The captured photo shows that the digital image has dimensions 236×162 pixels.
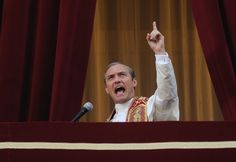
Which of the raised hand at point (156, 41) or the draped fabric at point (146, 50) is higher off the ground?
the draped fabric at point (146, 50)

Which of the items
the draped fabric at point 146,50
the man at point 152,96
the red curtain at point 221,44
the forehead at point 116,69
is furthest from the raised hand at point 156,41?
the draped fabric at point 146,50

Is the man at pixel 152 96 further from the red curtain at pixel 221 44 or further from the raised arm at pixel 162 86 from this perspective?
the red curtain at pixel 221 44

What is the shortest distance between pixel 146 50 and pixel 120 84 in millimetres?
714

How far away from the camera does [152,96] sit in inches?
97.6

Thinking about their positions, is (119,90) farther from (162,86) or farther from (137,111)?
(162,86)

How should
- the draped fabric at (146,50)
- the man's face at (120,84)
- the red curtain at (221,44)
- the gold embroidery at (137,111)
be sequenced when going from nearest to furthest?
the red curtain at (221,44) → the gold embroidery at (137,111) → the man's face at (120,84) → the draped fabric at (146,50)

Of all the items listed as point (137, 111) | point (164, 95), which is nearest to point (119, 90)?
point (137, 111)

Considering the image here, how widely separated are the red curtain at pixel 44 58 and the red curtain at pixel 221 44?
0.45 meters

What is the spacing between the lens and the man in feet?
7.20

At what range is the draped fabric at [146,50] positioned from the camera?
3.19 m

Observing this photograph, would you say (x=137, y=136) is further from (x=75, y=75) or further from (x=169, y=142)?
(x=75, y=75)

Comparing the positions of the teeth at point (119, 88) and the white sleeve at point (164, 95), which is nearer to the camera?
the white sleeve at point (164, 95)

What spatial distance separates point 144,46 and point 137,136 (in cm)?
151

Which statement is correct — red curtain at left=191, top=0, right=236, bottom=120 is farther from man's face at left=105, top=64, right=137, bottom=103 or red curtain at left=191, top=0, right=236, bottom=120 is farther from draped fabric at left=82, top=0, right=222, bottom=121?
draped fabric at left=82, top=0, right=222, bottom=121
